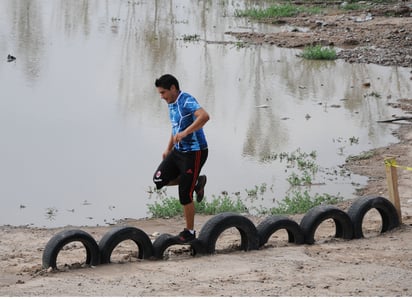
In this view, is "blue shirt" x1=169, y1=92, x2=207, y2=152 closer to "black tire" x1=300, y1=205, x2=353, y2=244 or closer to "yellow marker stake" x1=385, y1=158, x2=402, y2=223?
"black tire" x1=300, y1=205, x2=353, y2=244

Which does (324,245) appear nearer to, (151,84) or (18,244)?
(18,244)

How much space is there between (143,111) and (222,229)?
782 centimetres

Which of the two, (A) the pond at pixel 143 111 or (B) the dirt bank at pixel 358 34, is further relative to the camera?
(B) the dirt bank at pixel 358 34

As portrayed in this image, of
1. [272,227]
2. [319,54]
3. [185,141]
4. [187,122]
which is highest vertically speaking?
[319,54]

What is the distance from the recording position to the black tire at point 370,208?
8.59 m

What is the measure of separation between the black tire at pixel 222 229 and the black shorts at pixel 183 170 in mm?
318

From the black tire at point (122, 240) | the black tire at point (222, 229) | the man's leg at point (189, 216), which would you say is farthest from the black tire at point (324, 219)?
the black tire at point (122, 240)

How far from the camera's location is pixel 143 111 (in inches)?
613

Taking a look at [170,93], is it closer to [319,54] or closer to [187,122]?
[187,122]

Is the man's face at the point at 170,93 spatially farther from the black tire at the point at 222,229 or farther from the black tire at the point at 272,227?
the black tire at the point at 272,227

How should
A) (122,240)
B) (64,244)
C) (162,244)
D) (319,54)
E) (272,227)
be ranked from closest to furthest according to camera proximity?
1. (64,244)
2. (122,240)
3. (162,244)
4. (272,227)
5. (319,54)

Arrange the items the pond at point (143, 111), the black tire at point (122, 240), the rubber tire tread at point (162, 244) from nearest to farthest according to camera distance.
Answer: the black tire at point (122, 240) < the rubber tire tread at point (162, 244) < the pond at point (143, 111)

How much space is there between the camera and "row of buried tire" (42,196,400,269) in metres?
7.46

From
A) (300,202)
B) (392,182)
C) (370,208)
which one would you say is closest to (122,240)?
(370,208)
